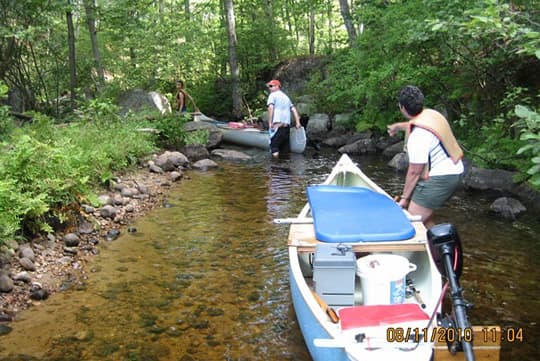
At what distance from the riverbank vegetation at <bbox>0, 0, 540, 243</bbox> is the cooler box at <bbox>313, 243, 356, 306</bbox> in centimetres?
148

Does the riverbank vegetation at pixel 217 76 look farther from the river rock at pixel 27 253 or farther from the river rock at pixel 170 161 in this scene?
the river rock at pixel 170 161

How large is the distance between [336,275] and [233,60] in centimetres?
1646

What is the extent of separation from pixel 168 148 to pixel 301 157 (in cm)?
358

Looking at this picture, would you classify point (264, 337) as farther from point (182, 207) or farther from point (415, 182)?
point (182, 207)

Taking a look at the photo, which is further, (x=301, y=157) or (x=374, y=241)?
(x=301, y=157)

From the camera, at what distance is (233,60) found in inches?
761

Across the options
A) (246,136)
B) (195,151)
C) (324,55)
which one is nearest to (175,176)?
(195,151)

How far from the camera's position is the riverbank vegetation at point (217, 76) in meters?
6.03

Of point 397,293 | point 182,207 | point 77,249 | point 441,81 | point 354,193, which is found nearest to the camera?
Result: point 397,293

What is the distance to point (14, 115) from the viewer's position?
36.0 ft

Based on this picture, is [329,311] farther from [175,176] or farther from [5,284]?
[175,176]

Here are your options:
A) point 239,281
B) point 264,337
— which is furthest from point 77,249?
point 264,337

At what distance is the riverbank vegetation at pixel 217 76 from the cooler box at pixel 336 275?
58.3 inches

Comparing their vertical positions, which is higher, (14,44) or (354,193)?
(14,44)
